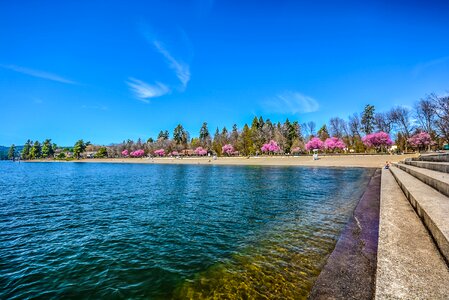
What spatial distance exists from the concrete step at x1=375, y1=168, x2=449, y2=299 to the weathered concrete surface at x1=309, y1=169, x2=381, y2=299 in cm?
44

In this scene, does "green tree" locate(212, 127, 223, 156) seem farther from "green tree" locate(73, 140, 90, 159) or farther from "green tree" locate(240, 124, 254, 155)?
"green tree" locate(73, 140, 90, 159)

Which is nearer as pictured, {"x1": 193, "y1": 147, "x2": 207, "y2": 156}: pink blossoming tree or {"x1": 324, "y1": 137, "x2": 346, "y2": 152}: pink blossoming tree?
{"x1": 324, "y1": 137, "x2": 346, "y2": 152}: pink blossoming tree

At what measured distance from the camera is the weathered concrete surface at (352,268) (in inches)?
150

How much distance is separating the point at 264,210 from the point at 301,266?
20.1 ft

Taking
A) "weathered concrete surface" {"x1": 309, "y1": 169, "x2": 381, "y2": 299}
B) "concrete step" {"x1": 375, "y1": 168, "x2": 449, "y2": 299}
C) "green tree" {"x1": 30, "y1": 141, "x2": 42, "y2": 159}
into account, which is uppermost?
"green tree" {"x1": 30, "y1": 141, "x2": 42, "y2": 159}

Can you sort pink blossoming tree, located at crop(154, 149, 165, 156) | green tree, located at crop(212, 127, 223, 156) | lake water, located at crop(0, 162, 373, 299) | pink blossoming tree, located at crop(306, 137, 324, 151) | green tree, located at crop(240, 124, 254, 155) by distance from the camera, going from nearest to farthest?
lake water, located at crop(0, 162, 373, 299) < pink blossoming tree, located at crop(306, 137, 324, 151) < green tree, located at crop(240, 124, 254, 155) < green tree, located at crop(212, 127, 223, 156) < pink blossoming tree, located at crop(154, 149, 165, 156)

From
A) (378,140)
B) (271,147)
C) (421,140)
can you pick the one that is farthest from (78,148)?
(421,140)

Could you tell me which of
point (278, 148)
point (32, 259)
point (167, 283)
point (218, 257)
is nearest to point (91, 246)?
point (32, 259)

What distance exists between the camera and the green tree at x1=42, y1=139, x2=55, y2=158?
16221 centimetres

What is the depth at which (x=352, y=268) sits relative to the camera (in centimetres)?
462

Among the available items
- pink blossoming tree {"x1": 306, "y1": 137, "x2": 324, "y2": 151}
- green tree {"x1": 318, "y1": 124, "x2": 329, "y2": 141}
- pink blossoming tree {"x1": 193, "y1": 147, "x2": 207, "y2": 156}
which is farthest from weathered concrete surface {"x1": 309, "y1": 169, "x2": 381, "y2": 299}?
pink blossoming tree {"x1": 193, "y1": 147, "x2": 207, "y2": 156}

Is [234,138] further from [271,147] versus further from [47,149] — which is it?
[47,149]

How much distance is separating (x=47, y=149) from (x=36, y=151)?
9.28m

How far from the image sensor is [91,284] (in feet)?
16.9
